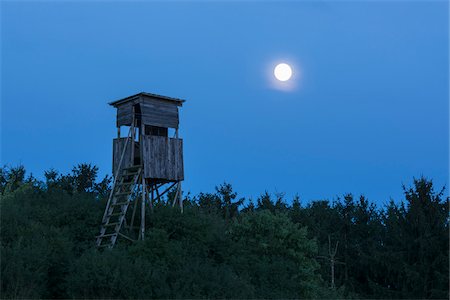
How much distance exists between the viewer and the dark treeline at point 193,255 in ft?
74.3

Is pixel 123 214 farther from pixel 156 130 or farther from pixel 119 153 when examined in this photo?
pixel 156 130

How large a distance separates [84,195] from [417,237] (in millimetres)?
29095

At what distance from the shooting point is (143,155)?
30.1 metres

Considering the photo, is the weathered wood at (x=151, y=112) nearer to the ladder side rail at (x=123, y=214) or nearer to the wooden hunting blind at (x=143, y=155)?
the wooden hunting blind at (x=143, y=155)

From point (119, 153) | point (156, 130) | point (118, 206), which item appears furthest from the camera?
point (156, 130)

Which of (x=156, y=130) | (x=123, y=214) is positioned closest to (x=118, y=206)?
(x=123, y=214)

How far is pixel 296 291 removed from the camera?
101ft

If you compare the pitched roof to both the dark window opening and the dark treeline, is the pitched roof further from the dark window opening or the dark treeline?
the dark treeline

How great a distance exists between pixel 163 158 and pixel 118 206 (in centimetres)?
394

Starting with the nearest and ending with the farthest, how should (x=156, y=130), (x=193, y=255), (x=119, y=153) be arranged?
(x=193, y=255), (x=119, y=153), (x=156, y=130)

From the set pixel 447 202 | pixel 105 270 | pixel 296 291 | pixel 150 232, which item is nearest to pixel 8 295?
pixel 105 270

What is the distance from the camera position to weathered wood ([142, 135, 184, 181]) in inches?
1195

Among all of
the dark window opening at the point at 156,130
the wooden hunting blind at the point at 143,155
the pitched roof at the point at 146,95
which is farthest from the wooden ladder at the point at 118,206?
the pitched roof at the point at 146,95

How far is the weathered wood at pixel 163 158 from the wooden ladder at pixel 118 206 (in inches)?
30.6
